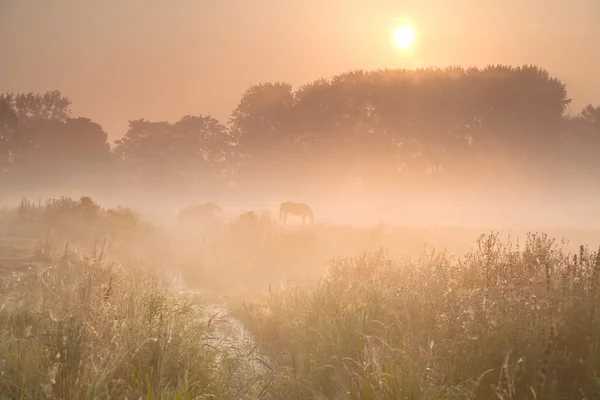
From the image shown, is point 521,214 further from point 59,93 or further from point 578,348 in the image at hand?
point 59,93

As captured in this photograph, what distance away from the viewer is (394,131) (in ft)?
132

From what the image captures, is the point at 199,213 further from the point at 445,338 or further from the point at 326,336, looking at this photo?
the point at 445,338

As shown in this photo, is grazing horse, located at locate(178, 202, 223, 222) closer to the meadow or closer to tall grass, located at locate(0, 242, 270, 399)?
the meadow

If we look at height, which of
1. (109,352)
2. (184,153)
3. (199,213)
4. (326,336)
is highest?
(184,153)

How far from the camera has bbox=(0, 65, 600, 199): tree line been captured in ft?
131

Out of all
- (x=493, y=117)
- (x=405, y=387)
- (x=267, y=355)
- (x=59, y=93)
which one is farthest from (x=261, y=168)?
(x=405, y=387)

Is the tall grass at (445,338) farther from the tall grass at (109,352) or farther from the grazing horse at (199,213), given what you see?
the grazing horse at (199,213)

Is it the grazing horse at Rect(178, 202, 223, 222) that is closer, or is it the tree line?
the grazing horse at Rect(178, 202, 223, 222)

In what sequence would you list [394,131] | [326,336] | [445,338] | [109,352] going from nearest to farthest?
1. [109,352]
2. [445,338]
3. [326,336]
4. [394,131]

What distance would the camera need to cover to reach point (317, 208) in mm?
40938

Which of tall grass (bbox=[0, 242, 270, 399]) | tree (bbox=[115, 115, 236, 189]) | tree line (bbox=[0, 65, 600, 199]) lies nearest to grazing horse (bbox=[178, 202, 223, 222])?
tree line (bbox=[0, 65, 600, 199])

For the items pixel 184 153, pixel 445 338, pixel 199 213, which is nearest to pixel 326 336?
pixel 445 338

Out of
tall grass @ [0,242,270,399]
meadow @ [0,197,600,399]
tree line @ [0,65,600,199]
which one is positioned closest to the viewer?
tall grass @ [0,242,270,399]

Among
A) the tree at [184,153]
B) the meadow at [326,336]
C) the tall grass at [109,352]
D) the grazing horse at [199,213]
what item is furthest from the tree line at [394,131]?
the tall grass at [109,352]
